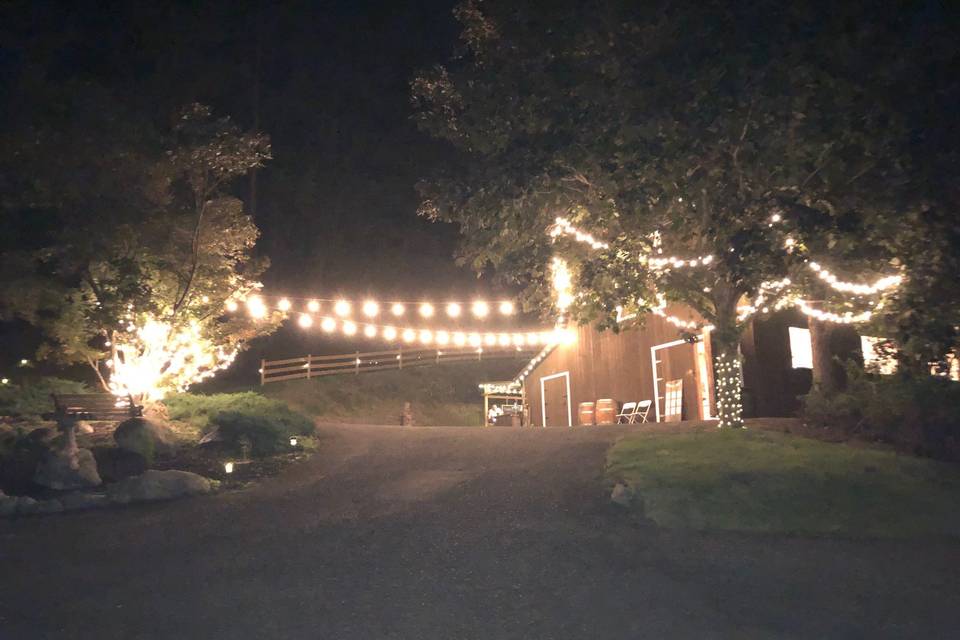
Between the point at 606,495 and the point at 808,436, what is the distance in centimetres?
512

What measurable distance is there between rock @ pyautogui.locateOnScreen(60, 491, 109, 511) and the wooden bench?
207 centimetres

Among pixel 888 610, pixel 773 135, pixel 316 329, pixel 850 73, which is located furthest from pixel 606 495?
pixel 316 329

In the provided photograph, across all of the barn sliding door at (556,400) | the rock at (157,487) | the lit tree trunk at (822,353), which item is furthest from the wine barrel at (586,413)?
the rock at (157,487)

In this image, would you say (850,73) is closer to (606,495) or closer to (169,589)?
(606,495)

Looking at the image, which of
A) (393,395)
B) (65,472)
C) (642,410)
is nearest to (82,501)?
(65,472)

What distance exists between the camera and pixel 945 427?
12.3m

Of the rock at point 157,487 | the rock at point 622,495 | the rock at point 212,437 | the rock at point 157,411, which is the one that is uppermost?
the rock at point 157,411

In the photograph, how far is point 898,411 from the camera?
1292 cm

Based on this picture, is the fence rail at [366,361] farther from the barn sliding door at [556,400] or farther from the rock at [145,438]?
the rock at [145,438]

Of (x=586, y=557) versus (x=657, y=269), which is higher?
(x=657, y=269)

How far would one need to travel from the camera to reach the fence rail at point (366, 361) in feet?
114

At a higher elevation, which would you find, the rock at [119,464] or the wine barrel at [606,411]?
the wine barrel at [606,411]

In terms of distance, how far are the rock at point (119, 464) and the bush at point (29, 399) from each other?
151 inches

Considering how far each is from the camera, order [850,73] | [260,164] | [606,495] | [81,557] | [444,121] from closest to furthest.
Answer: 1. [81,557]
2. [850,73]
3. [606,495]
4. [444,121]
5. [260,164]
